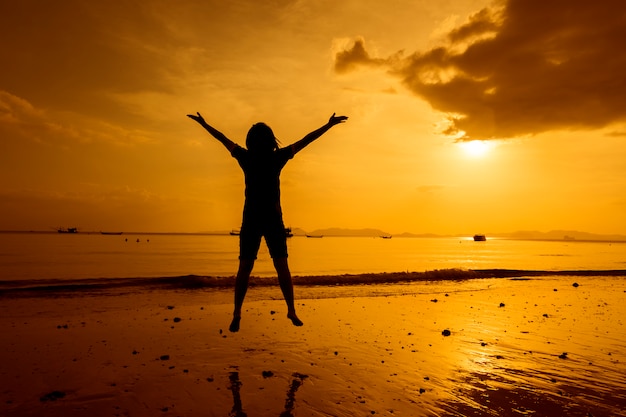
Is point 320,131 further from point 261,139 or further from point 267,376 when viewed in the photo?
point 267,376


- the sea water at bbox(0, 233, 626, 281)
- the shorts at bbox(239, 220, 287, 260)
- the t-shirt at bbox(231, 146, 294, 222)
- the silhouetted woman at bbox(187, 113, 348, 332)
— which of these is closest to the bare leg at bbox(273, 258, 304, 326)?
the silhouetted woman at bbox(187, 113, 348, 332)

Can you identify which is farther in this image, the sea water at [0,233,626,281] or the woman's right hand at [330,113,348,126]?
the sea water at [0,233,626,281]

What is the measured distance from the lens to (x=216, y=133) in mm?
6227

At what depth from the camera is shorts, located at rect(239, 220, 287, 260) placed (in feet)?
19.9

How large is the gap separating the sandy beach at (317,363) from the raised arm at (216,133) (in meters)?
3.58

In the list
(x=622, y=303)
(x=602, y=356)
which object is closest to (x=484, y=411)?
(x=602, y=356)

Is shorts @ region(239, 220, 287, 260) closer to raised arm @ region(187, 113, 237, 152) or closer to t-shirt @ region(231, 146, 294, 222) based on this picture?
t-shirt @ region(231, 146, 294, 222)

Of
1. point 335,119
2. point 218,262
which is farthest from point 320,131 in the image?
point 218,262

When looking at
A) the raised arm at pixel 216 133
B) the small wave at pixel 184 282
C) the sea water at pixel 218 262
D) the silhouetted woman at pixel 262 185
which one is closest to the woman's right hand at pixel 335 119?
the silhouetted woman at pixel 262 185

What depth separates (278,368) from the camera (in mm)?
6578

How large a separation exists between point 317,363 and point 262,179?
3323mm

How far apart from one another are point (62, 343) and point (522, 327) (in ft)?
35.1

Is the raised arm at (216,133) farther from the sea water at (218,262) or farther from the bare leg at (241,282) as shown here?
the sea water at (218,262)

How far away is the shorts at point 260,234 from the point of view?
607cm
